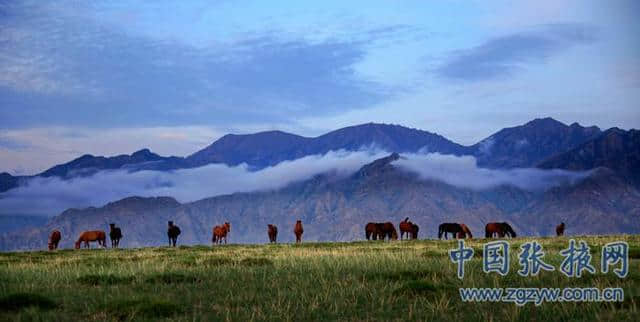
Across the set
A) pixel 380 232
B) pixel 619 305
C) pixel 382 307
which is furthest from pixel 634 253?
pixel 380 232

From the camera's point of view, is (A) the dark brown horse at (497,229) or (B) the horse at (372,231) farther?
(A) the dark brown horse at (497,229)

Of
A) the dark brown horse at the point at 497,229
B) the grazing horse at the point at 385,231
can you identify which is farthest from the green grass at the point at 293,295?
the dark brown horse at the point at 497,229

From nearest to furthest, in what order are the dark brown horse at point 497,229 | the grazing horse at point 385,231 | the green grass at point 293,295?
the green grass at point 293,295
the grazing horse at point 385,231
the dark brown horse at point 497,229

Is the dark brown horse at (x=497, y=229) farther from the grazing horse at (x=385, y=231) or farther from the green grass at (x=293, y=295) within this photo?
the green grass at (x=293, y=295)

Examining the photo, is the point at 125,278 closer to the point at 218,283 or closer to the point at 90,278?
the point at 90,278

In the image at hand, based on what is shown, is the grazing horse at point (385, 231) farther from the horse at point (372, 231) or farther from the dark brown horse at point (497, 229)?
the dark brown horse at point (497, 229)

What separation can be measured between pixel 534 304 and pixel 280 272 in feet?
26.6

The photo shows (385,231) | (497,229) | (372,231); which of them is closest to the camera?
(385,231)

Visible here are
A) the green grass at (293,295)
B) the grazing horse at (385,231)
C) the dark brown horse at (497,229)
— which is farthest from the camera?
the dark brown horse at (497,229)

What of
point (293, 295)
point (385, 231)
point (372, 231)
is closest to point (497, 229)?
point (385, 231)

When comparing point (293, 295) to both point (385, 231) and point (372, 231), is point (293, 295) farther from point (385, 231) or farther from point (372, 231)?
point (372, 231)

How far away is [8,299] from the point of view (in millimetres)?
13672

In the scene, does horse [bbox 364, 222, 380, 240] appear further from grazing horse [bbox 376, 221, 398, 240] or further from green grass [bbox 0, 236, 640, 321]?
green grass [bbox 0, 236, 640, 321]

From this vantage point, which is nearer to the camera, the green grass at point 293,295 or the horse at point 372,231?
the green grass at point 293,295
